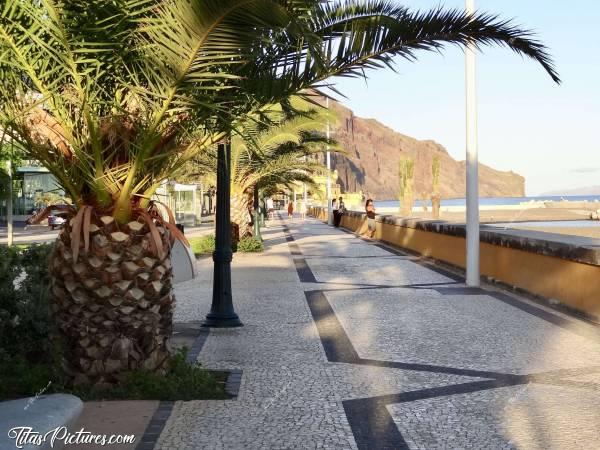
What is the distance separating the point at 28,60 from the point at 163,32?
1.01 metres

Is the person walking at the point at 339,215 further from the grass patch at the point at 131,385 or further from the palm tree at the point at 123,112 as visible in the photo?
the grass patch at the point at 131,385

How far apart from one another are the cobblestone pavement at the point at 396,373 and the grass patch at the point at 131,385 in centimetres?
20

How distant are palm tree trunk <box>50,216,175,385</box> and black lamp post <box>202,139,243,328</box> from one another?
136 inches

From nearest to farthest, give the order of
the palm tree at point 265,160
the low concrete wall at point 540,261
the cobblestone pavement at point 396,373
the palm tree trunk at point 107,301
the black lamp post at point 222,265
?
the cobblestone pavement at point 396,373
the palm tree trunk at point 107,301
the black lamp post at point 222,265
the low concrete wall at point 540,261
the palm tree at point 265,160

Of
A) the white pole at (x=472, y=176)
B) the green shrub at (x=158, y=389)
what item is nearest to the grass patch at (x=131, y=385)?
the green shrub at (x=158, y=389)

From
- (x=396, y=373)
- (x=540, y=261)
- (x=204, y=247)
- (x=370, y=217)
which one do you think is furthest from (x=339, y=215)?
(x=396, y=373)

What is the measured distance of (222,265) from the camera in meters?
9.64

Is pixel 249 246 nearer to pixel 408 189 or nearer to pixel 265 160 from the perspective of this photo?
pixel 265 160

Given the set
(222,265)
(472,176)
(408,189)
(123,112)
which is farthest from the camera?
(408,189)

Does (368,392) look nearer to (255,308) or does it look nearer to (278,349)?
(278,349)

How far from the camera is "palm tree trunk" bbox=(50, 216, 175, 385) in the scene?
566cm

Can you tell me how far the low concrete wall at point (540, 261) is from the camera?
9.84 metres

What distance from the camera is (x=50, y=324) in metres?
6.04

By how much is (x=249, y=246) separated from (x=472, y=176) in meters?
10.8
